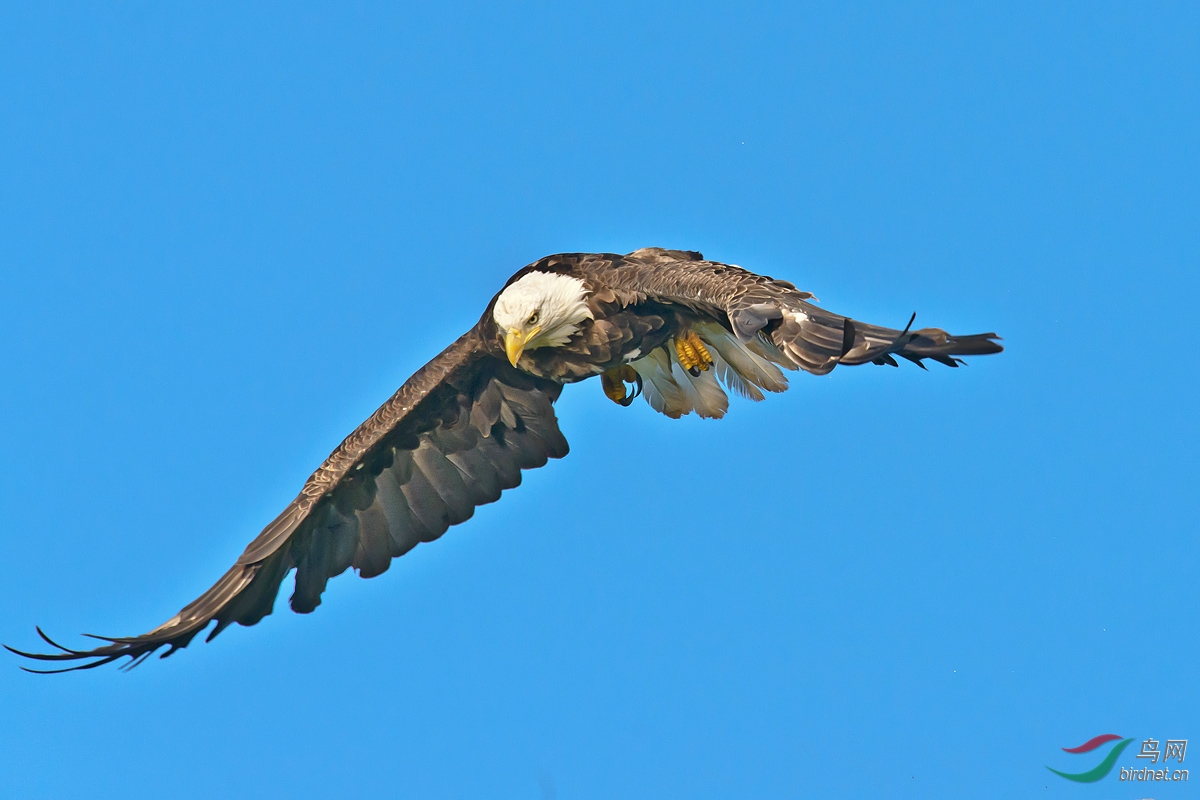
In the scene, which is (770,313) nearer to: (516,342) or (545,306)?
(545,306)

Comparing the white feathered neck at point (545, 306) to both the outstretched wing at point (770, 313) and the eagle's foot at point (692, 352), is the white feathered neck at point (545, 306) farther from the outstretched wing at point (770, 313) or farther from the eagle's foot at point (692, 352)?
the eagle's foot at point (692, 352)

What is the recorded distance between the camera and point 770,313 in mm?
8906

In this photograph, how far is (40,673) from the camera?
977 cm

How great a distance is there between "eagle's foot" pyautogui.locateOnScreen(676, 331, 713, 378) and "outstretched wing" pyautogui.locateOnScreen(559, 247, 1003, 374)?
0.65 meters

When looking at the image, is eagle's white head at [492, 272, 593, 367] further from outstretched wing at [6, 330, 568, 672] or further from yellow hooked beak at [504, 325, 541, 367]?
outstretched wing at [6, 330, 568, 672]

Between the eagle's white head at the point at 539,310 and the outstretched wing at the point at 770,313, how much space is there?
0.88 ft

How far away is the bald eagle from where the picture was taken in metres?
10.5

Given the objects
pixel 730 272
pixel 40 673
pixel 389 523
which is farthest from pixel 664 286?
pixel 40 673

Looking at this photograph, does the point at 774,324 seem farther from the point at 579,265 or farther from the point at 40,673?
the point at 40,673

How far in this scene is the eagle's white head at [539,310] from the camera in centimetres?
1056

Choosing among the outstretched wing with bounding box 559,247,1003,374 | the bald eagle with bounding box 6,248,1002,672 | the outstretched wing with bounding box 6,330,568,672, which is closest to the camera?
the outstretched wing with bounding box 559,247,1003,374

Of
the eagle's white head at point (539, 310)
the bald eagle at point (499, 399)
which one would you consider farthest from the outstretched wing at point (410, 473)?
the eagle's white head at point (539, 310)

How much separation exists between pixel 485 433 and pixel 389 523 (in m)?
1.17

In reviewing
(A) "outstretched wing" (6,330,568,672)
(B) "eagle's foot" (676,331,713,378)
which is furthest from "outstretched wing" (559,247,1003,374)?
(A) "outstretched wing" (6,330,568,672)
